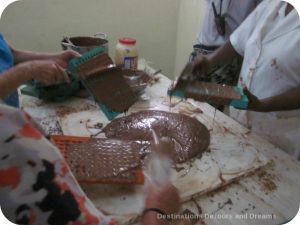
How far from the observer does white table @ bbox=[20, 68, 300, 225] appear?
2.80ft

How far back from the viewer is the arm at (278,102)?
109 cm

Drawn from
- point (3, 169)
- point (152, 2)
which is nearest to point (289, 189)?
point (3, 169)

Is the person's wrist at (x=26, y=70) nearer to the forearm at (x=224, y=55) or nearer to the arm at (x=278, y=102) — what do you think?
the arm at (x=278, y=102)

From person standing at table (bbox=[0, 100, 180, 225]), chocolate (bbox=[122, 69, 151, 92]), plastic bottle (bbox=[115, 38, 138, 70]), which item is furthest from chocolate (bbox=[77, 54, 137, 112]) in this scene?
person standing at table (bbox=[0, 100, 180, 225])

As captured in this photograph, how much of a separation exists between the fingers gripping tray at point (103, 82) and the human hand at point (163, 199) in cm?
51

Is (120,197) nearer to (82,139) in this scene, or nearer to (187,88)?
(82,139)

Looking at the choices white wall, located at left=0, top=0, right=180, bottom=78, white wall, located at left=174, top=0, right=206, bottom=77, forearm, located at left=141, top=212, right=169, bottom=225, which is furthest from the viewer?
white wall, located at left=174, top=0, right=206, bottom=77

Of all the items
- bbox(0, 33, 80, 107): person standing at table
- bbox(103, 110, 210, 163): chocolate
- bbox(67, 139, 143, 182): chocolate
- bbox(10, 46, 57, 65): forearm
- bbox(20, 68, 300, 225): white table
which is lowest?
bbox(20, 68, 300, 225): white table

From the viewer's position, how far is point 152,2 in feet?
7.90

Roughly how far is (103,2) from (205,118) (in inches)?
57.0

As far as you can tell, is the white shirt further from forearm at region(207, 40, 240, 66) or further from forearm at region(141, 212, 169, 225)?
forearm at region(141, 212, 169, 225)

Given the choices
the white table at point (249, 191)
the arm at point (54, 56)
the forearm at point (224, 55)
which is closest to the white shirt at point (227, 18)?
the forearm at point (224, 55)

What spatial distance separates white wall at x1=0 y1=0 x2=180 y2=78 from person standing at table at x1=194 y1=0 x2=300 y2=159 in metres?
1.23

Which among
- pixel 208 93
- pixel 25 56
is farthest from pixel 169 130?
pixel 25 56
